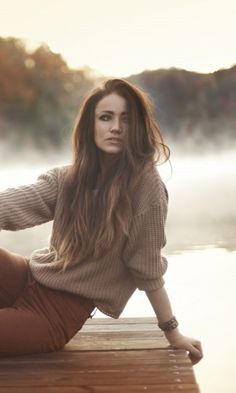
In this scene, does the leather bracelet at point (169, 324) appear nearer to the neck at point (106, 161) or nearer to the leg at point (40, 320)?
the leg at point (40, 320)

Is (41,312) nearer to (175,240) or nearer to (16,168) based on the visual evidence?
(175,240)

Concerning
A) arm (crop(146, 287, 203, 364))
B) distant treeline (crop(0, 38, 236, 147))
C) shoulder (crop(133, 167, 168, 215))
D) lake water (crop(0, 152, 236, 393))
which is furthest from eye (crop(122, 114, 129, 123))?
distant treeline (crop(0, 38, 236, 147))

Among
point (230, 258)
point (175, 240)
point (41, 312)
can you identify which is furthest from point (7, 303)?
point (175, 240)

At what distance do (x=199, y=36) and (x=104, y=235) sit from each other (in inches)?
307

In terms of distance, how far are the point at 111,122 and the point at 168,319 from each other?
18.8 inches

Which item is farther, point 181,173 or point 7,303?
point 181,173

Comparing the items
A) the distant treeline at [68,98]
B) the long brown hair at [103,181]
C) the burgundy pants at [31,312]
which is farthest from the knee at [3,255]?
the distant treeline at [68,98]

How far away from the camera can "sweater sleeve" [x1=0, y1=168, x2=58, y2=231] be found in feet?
4.41

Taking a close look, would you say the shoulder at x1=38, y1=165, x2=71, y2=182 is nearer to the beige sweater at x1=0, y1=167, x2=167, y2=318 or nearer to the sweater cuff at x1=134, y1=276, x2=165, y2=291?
the beige sweater at x1=0, y1=167, x2=167, y2=318

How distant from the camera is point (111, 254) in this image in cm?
138

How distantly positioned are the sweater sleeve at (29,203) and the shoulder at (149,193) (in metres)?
0.21

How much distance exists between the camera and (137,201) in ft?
4.49

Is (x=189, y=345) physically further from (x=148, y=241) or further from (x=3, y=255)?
(x=3, y=255)

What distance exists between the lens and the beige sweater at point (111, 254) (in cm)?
134
